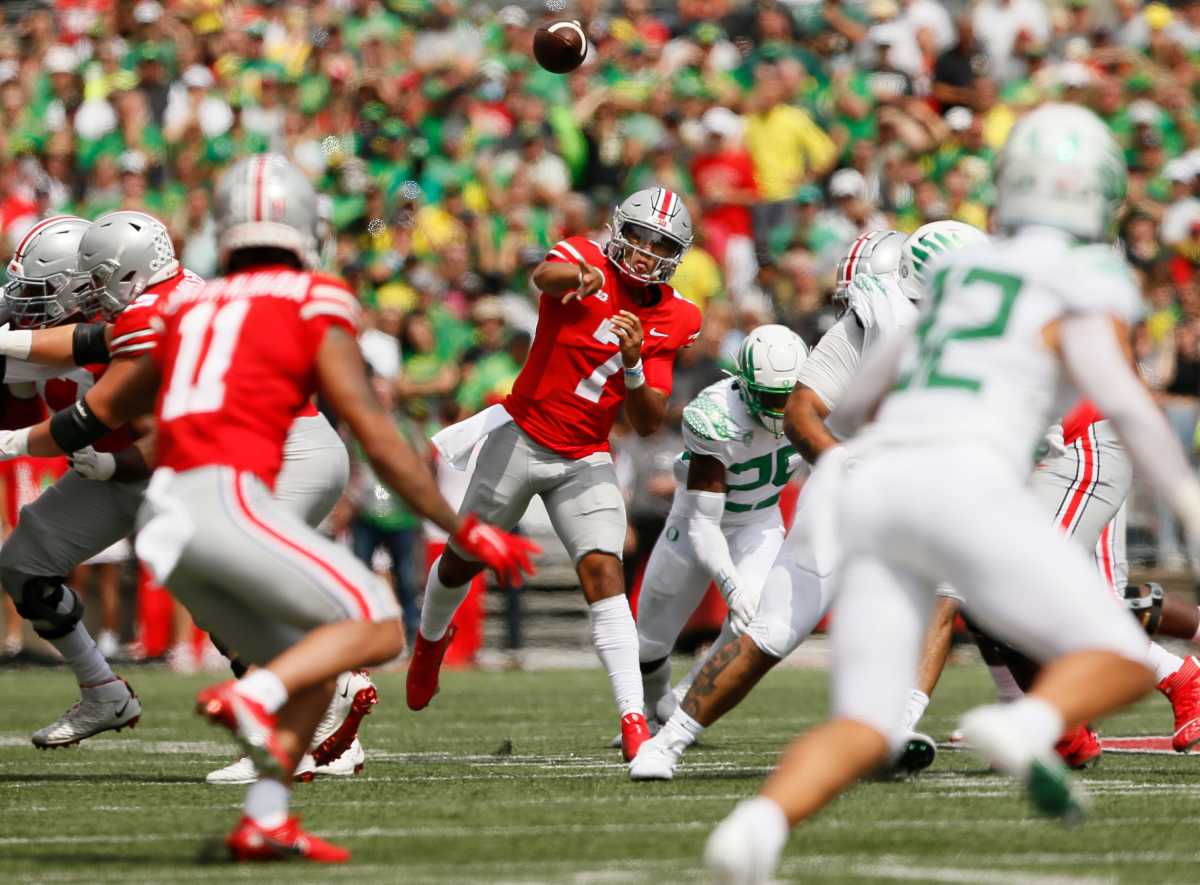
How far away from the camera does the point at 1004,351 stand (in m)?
4.11

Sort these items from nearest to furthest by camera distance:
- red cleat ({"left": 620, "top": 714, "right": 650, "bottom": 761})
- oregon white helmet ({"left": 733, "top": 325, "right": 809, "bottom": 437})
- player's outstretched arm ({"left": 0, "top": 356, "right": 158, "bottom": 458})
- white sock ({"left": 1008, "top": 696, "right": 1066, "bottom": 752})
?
white sock ({"left": 1008, "top": 696, "right": 1066, "bottom": 752}) < player's outstretched arm ({"left": 0, "top": 356, "right": 158, "bottom": 458}) < red cleat ({"left": 620, "top": 714, "right": 650, "bottom": 761}) < oregon white helmet ({"left": 733, "top": 325, "right": 809, "bottom": 437})

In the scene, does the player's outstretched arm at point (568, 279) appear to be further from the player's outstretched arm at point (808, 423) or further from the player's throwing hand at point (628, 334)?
the player's outstretched arm at point (808, 423)

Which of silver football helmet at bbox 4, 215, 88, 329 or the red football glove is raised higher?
the red football glove

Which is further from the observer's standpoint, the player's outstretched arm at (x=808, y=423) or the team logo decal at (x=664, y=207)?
the team logo decal at (x=664, y=207)

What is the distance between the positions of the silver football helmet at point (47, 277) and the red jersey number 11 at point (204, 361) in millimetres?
2700

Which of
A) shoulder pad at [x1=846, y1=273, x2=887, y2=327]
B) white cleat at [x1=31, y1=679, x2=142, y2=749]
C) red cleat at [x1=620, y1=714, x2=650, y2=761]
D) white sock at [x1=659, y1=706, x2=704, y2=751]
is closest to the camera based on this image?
white sock at [x1=659, y1=706, x2=704, y2=751]

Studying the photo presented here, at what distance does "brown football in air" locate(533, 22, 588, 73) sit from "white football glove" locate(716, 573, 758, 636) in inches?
100

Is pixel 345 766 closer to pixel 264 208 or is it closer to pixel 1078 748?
pixel 1078 748

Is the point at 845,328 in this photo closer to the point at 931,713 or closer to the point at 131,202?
the point at 931,713

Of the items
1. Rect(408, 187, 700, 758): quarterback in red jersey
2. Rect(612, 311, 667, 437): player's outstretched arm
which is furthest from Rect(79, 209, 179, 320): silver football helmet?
Rect(612, 311, 667, 437): player's outstretched arm

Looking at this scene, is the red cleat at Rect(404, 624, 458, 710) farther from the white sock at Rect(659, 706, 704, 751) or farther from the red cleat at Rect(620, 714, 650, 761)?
the white sock at Rect(659, 706, 704, 751)

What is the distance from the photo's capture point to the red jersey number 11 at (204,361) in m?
4.80

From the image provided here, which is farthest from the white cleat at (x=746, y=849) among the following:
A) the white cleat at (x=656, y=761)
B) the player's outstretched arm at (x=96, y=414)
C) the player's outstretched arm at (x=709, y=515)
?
the player's outstretched arm at (x=709, y=515)

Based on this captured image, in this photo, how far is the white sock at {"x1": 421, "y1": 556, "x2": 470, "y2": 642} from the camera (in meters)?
8.15
